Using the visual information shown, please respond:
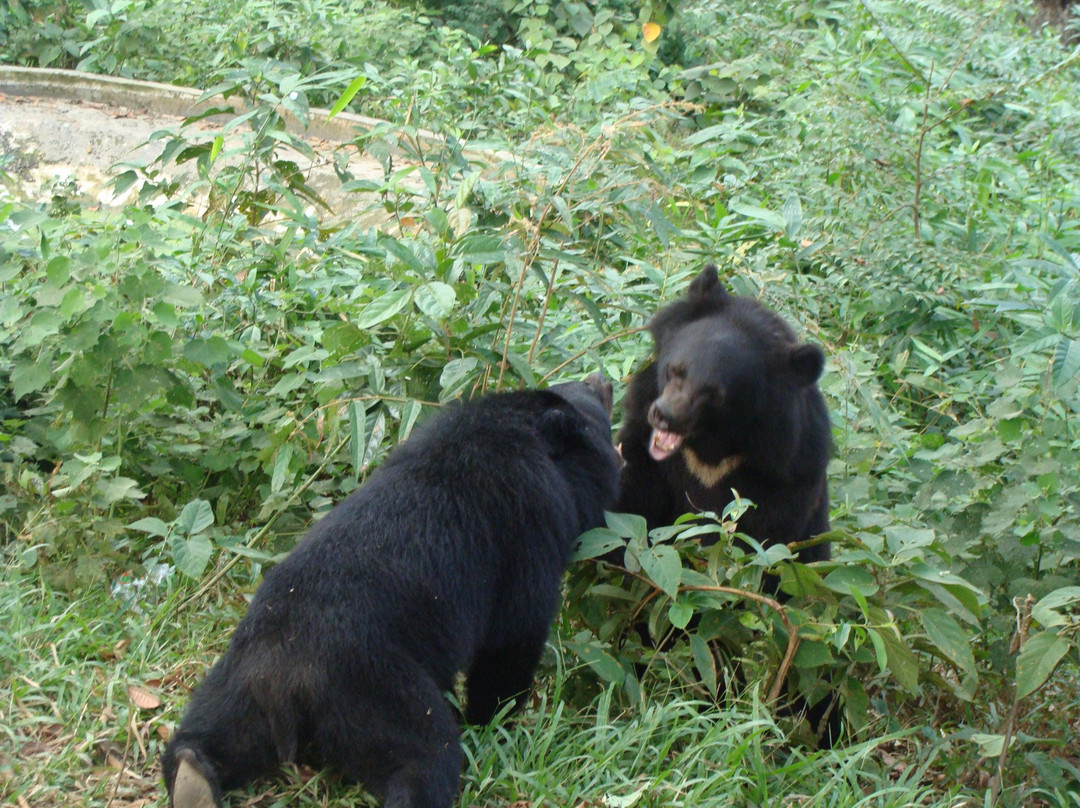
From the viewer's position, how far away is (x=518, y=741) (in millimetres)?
3143

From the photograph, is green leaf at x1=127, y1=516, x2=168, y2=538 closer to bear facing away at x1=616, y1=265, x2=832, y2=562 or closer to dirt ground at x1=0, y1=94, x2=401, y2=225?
bear facing away at x1=616, y1=265, x2=832, y2=562

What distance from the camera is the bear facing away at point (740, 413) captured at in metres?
3.62

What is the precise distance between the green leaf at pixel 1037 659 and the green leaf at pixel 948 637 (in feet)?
0.43

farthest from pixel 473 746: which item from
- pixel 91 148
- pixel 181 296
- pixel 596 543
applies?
pixel 91 148

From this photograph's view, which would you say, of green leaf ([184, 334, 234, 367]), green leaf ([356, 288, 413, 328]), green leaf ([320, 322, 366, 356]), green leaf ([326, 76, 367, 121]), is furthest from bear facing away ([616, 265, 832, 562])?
green leaf ([184, 334, 234, 367])

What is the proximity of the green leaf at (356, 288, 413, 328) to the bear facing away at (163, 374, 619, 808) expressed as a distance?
36 centimetres

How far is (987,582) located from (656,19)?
26.1ft

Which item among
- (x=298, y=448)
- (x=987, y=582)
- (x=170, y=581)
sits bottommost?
(x=987, y=582)

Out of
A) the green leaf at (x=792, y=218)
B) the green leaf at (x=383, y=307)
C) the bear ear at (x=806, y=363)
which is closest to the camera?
the green leaf at (x=383, y=307)

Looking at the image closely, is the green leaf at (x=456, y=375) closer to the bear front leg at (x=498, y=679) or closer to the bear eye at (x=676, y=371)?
the bear eye at (x=676, y=371)

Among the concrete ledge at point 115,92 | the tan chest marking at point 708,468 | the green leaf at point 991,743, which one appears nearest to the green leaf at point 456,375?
the tan chest marking at point 708,468

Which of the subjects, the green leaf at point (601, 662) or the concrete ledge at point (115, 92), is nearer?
the green leaf at point (601, 662)

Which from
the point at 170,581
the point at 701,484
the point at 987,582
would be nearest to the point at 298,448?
the point at 170,581

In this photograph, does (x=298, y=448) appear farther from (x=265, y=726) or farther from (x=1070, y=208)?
(x=1070, y=208)
